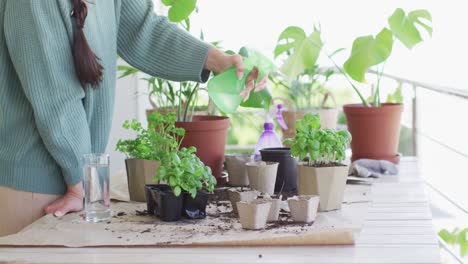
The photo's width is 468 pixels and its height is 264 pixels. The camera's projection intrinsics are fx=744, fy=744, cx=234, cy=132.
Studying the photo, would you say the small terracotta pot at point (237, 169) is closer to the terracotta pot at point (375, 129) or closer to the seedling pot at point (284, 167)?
the seedling pot at point (284, 167)

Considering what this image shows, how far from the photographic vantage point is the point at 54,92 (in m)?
1.69

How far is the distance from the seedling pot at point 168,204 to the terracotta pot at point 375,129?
98 centimetres

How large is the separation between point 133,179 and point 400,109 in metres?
1.00

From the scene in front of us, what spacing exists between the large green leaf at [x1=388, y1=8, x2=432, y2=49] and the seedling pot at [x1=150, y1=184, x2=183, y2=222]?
47.0 inches

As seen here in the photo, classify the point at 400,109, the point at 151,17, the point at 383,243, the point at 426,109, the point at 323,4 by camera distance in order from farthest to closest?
the point at 323,4
the point at 426,109
the point at 400,109
the point at 151,17
the point at 383,243

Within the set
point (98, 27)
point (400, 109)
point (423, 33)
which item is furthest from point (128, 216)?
point (423, 33)

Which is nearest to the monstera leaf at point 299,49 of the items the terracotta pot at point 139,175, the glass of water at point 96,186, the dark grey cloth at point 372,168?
the dark grey cloth at point 372,168

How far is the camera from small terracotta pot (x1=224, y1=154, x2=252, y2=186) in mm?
2043

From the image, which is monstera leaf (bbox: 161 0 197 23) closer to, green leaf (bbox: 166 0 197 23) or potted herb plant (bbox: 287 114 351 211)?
green leaf (bbox: 166 0 197 23)

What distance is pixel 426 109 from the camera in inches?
160

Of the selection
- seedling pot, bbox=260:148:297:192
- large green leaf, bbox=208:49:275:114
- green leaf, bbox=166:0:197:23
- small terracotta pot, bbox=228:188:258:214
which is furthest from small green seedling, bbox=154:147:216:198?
green leaf, bbox=166:0:197:23

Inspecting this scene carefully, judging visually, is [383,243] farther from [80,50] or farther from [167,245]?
[80,50]

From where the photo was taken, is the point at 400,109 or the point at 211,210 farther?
the point at 400,109

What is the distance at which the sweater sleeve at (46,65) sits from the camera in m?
1.66
